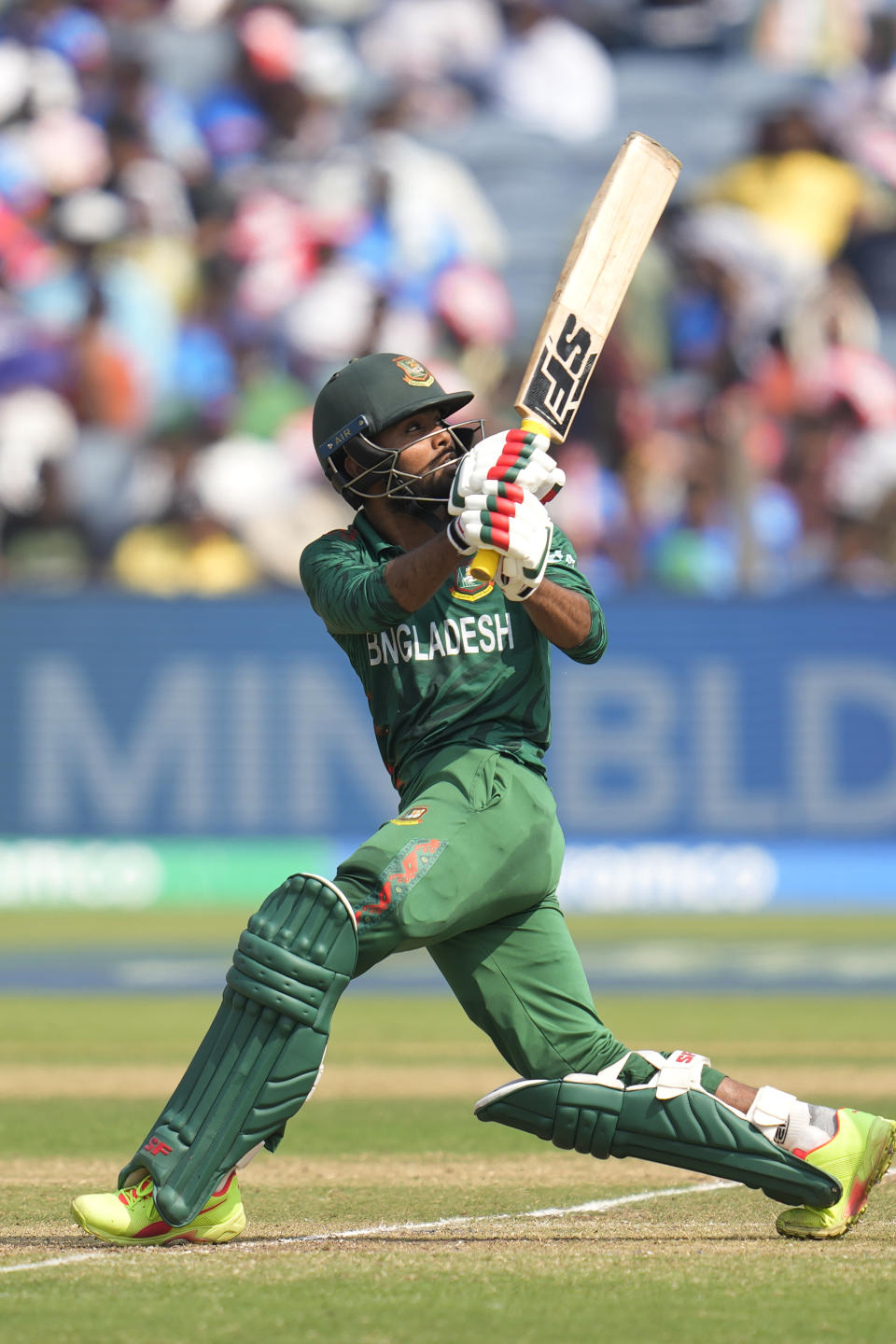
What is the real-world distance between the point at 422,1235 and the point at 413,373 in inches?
71.0

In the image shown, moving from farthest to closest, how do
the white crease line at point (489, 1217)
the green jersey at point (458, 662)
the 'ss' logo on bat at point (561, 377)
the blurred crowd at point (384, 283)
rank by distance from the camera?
the blurred crowd at point (384, 283) < the 'ss' logo on bat at point (561, 377) < the white crease line at point (489, 1217) < the green jersey at point (458, 662)

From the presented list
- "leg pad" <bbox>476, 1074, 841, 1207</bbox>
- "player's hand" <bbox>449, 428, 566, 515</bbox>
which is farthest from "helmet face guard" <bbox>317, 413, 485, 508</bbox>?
"leg pad" <bbox>476, 1074, 841, 1207</bbox>

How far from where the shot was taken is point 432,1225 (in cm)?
433

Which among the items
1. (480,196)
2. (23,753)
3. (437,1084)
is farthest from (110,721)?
(437,1084)

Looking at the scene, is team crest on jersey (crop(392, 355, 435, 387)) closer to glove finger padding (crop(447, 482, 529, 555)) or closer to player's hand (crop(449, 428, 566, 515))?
player's hand (crop(449, 428, 566, 515))

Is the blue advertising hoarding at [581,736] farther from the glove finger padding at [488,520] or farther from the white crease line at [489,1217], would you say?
the glove finger padding at [488,520]

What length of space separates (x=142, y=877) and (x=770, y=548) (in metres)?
5.67

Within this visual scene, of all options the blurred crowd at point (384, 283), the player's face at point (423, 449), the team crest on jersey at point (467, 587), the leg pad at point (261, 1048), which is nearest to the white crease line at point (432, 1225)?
the leg pad at point (261, 1048)

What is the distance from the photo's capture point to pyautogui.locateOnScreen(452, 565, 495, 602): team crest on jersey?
13.1 ft

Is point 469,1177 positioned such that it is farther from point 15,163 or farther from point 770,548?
point 15,163

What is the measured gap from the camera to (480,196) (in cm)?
1881

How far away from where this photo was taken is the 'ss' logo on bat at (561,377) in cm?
424

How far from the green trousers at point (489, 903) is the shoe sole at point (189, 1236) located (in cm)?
58

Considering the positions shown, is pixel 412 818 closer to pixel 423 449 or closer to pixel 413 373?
pixel 423 449
